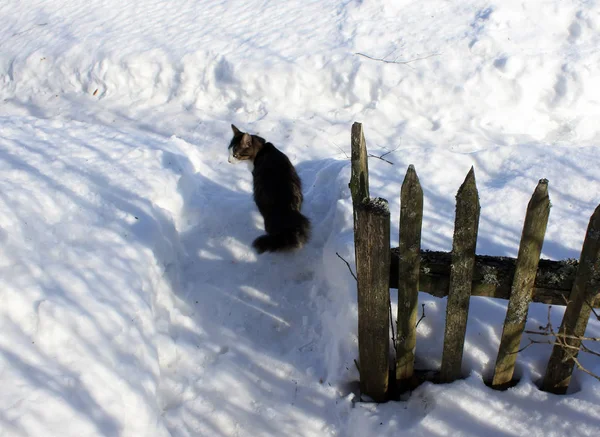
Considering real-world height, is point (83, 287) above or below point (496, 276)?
below

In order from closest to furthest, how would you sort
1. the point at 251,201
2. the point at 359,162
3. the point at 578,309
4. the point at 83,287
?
the point at 578,309, the point at 359,162, the point at 83,287, the point at 251,201

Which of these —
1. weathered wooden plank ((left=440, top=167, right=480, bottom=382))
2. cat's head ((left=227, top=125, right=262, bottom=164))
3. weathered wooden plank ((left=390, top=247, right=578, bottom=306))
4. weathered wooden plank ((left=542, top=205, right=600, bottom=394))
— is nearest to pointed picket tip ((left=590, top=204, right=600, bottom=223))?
weathered wooden plank ((left=542, top=205, right=600, bottom=394))

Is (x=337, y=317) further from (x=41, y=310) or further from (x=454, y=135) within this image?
(x=454, y=135)

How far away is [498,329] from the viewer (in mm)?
2525

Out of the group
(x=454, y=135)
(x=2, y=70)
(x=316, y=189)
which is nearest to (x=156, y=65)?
(x=2, y=70)

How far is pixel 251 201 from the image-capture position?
4645mm

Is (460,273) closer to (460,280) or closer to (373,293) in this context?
(460,280)

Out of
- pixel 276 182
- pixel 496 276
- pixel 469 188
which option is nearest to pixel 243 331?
pixel 276 182

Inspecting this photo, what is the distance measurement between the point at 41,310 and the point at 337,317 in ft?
5.95

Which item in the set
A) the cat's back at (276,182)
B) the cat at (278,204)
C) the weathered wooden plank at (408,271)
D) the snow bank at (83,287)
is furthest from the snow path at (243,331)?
the weathered wooden plank at (408,271)

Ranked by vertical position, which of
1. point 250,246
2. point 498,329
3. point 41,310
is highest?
point 498,329

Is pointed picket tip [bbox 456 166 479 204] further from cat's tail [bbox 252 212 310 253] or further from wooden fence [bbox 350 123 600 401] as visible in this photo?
cat's tail [bbox 252 212 310 253]

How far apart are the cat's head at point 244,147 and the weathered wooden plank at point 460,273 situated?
286 cm

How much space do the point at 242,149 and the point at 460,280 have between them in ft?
9.66
